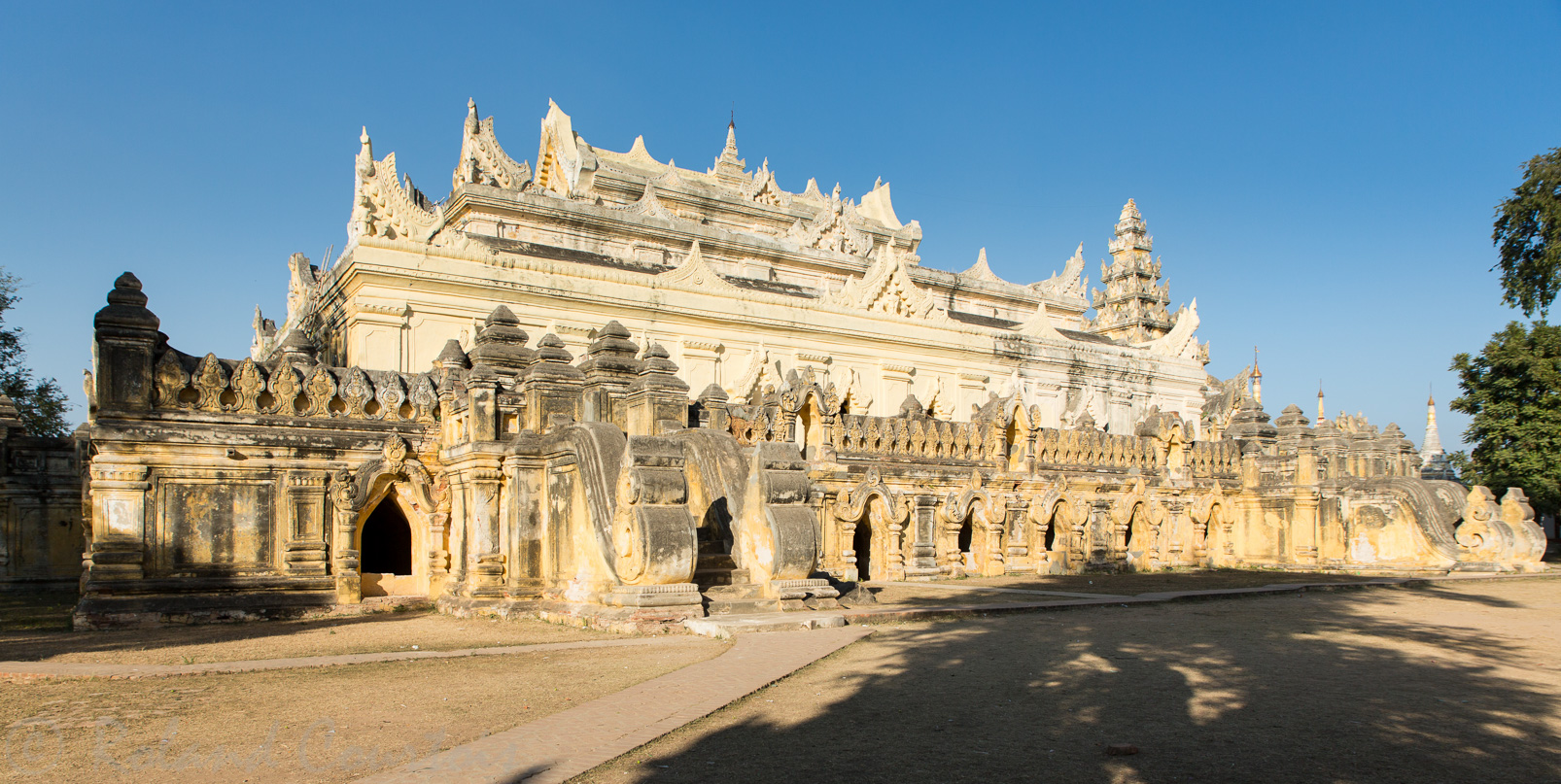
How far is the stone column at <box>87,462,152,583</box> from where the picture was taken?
13641 mm

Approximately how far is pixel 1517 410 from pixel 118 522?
3713cm

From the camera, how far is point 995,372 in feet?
130

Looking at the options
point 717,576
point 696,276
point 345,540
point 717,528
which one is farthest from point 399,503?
point 696,276

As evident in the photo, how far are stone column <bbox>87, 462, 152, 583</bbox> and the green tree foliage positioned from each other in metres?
35.8

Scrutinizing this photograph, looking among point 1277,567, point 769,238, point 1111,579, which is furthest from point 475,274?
point 1277,567

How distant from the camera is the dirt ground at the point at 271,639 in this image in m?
10.6

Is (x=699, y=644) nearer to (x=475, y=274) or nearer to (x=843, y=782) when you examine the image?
(x=843, y=782)

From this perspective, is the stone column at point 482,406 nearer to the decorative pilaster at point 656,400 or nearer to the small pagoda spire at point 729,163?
the decorative pilaster at point 656,400

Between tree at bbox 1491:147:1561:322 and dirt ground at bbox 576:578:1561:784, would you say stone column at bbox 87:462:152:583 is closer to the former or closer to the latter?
dirt ground at bbox 576:578:1561:784

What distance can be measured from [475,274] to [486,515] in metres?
15.8

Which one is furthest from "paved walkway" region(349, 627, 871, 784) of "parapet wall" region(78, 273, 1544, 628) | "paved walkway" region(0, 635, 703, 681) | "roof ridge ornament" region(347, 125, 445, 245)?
"roof ridge ornament" region(347, 125, 445, 245)

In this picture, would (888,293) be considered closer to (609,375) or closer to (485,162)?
(485,162)

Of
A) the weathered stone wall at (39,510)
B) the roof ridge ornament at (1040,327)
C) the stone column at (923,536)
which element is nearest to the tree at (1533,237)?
the roof ridge ornament at (1040,327)

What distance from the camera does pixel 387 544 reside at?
20828mm
